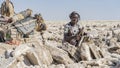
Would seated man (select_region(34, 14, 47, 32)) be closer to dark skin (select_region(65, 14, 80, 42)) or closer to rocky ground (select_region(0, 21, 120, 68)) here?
dark skin (select_region(65, 14, 80, 42))

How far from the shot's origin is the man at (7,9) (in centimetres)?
1514

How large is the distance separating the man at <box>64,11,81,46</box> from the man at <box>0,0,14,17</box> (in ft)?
19.0

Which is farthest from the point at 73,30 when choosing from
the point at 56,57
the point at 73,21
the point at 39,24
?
the point at 39,24

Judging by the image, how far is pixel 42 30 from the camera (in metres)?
14.7

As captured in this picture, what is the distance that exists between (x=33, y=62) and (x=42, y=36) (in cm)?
639

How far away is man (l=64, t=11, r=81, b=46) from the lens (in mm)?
9547

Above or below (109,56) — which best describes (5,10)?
above

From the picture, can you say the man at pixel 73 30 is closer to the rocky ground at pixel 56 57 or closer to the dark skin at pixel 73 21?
the dark skin at pixel 73 21

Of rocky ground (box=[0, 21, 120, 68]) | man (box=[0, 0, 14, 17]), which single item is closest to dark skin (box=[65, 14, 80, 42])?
rocky ground (box=[0, 21, 120, 68])

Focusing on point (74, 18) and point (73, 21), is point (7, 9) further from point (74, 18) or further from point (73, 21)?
point (74, 18)

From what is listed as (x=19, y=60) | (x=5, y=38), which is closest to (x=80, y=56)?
(x=19, y=60)

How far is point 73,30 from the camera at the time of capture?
31.9 ft

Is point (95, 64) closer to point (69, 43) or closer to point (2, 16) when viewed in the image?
point (69, 43)

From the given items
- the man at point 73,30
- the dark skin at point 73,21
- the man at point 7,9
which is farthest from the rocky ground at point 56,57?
the man at point 7,9
